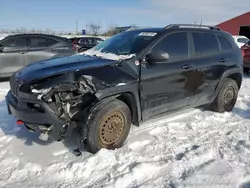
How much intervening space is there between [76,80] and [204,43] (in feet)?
9.00

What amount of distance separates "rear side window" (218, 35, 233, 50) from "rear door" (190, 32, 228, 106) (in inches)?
6.6

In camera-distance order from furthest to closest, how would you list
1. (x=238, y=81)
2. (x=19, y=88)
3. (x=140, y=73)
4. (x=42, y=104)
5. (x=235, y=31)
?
(x=235, y=31) < (x=238, y=81) < (x=140, y=73) < (x=19, y=88) < (x=42, y=104)

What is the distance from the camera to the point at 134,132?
428 centimetres

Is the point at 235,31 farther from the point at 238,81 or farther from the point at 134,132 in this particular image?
the point at 134,132

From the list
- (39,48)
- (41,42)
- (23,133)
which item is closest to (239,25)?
(41,42)

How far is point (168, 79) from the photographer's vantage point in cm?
404

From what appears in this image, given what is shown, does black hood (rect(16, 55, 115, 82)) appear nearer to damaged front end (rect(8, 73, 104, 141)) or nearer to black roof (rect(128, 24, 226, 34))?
damaged front end (rect(8, 73, 104, 141))

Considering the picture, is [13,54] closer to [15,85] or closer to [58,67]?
[15,85]

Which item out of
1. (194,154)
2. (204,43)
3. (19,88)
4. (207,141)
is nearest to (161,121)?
(207,141)

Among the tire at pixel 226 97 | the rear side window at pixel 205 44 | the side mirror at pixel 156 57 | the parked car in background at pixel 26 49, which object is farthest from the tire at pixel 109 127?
the parked car in background at pixel 26 49

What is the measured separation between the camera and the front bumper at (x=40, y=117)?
3.04m

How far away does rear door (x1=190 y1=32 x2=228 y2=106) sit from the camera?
4.57m

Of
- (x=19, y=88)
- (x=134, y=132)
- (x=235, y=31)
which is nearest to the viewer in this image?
(x=19, y=88)

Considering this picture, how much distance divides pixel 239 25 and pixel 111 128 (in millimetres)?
31055
